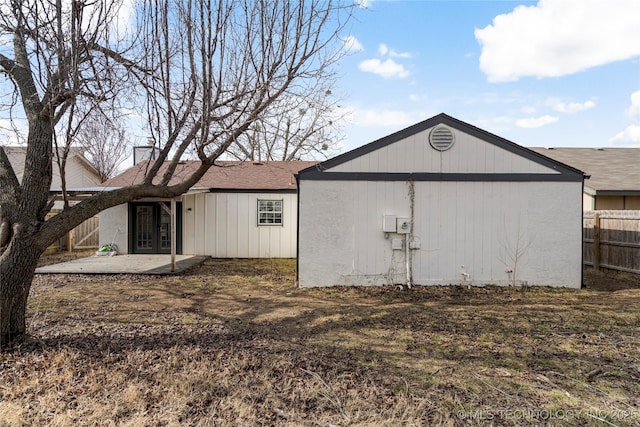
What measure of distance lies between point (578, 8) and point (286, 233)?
32.3 feet

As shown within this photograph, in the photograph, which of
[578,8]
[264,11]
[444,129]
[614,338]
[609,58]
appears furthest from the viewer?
[609,58]

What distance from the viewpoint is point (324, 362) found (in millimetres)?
3781

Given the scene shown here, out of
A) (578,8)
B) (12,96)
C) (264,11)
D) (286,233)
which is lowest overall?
(286,233)

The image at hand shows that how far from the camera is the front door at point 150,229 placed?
1305 centimetres

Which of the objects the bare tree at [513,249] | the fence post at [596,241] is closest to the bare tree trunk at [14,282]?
the bare tree at [513,249]

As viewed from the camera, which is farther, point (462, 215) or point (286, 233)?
point (286, 233)

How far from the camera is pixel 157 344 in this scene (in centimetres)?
426

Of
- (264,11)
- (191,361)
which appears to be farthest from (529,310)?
(264,11)

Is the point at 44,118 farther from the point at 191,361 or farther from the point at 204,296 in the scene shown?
the point at 204,296

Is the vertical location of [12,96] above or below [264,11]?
below

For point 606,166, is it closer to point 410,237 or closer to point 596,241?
point 596,241

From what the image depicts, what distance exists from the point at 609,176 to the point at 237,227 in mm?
12936

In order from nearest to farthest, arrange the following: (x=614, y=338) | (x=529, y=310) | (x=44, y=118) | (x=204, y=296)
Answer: (x=44, y=118) → (x=614, y=338) → (x=529, y=310) → (x=204, y=296)

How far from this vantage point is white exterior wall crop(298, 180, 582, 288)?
306 inches
